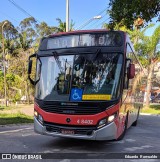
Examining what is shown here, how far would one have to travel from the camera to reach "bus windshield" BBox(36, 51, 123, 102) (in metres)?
8.01

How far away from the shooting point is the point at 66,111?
789cm

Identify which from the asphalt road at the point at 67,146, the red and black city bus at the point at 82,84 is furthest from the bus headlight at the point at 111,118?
the asphalt road at the point at 67,146

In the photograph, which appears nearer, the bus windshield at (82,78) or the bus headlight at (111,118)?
the bus headlight at (111,118)

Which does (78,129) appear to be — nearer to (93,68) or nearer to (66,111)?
(66,111)

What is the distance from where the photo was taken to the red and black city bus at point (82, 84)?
7738 mm

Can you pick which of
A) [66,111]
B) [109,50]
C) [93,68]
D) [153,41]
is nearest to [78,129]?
[66,111]

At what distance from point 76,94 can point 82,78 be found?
0.49 metres

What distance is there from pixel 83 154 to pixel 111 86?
1.91 metres

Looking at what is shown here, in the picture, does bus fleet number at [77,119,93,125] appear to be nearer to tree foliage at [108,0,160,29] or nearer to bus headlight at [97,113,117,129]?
bus headlight at [97,113,117,129]

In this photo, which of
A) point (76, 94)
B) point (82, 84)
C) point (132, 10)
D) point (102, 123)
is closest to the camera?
point (102, 123)

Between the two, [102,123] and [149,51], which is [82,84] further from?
[149,51]

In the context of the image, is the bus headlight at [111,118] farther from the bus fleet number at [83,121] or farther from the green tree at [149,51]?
the green tree at [149,51]

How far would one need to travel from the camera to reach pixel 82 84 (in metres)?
8.15

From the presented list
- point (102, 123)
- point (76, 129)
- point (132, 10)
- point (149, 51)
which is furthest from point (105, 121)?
point (149, 51)
